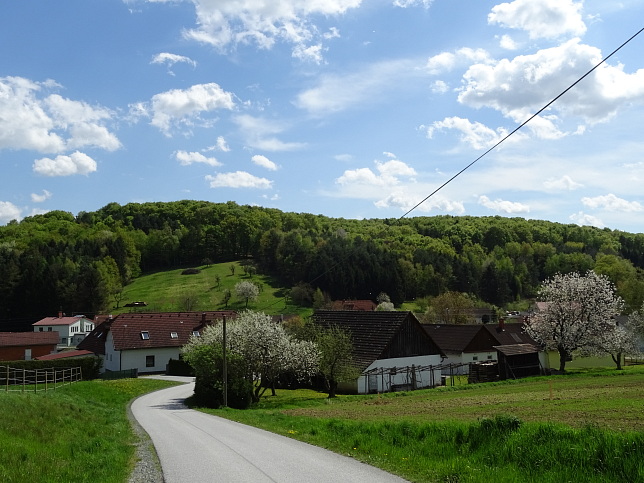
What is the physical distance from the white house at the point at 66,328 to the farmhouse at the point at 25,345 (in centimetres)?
2333

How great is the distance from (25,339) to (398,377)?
5266 cm

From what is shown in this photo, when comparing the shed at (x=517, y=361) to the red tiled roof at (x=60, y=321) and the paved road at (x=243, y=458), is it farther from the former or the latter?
the red tiled roof at (x=60, y=321)

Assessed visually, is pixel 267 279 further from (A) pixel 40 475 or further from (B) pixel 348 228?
(A) pixel 40 475

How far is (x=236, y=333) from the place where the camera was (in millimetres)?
37844

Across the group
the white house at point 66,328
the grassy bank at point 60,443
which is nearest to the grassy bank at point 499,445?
the grassy bank at point 60,443

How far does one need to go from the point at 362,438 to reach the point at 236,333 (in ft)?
79.7

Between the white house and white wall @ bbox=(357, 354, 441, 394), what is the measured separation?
71.2 metres

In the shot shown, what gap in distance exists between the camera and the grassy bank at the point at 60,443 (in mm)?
11406

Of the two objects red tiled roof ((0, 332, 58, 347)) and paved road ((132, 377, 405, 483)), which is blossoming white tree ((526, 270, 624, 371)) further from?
red tiled roof ((0, 332, 58, 347))

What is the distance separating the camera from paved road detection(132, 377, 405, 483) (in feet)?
36.1

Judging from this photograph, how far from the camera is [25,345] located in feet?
231

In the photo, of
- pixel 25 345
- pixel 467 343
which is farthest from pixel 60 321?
pixel 467 343

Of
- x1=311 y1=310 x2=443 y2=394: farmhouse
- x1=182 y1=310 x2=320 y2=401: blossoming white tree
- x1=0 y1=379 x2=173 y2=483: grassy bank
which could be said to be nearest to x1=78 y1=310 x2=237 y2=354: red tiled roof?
x1=311 y1=310 x2=443 y2=394: farmhouse

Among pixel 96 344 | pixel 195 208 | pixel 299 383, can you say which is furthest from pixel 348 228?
pixel 299 383
